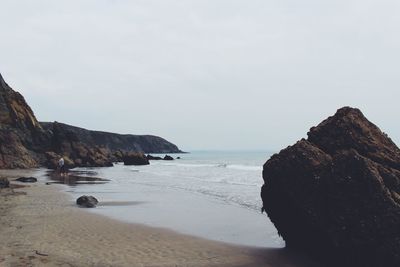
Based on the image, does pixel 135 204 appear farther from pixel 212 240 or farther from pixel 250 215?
pixel 212 240

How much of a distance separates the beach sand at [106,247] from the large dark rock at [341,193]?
3.15 feet

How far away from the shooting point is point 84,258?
9453 mm

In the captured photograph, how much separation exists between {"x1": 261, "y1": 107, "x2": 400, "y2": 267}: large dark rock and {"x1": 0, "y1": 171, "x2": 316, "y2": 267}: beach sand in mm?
960

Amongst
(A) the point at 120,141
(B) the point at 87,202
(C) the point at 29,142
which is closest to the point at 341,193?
(B) the point at 87,202

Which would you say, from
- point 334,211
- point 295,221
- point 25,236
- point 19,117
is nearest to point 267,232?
point 295,221

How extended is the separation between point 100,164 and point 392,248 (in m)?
57.4

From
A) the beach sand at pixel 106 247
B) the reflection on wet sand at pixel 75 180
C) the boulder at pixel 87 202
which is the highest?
the reflection on wet sand at pixel 75 180

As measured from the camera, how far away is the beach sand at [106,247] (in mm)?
9422

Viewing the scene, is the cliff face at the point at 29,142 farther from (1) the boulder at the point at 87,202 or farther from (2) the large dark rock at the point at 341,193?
(2) the large dark rock at the point at 341,193

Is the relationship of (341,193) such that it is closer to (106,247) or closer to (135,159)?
(106,247)

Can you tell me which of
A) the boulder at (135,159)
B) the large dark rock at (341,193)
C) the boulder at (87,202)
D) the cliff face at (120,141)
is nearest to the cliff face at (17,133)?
the boulder at (135,159)

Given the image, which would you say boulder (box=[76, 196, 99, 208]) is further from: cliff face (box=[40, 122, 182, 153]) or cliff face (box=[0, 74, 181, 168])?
cliff face (box=[40, 122, 182, 153])

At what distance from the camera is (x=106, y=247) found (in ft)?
35.2

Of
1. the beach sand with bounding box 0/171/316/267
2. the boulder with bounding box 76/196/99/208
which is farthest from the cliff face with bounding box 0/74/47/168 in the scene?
the beach sand with bounding box 0/171/316/267
